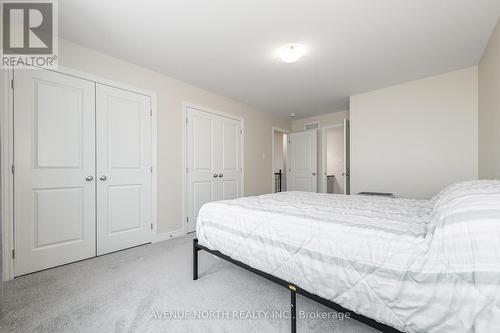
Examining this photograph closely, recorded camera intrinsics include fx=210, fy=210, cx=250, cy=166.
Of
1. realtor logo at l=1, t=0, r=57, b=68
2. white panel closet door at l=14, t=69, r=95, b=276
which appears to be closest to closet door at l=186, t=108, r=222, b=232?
white panel closet door at l=14, t=69, r=95, b=276

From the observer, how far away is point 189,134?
3562 mm

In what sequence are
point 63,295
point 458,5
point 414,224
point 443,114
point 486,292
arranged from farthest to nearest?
point 443,114, point 458,5, point 63,295, point 414,224, point 486,292

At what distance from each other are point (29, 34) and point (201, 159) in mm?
2450

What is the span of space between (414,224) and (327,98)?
11.7ft

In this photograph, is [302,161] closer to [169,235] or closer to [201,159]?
[201,159]

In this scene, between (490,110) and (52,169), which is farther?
(490,110)

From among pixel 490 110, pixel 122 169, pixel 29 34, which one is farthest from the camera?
pixel 122 169

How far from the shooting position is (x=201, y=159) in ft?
12.3

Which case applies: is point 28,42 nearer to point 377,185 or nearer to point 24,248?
point 24,248

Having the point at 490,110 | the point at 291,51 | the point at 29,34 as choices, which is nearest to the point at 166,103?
the point at 29,34

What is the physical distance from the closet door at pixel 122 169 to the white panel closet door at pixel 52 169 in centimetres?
11

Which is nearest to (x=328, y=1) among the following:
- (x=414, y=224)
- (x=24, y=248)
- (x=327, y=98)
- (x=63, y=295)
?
(x=414, y=224)

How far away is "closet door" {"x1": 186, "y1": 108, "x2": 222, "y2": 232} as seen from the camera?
141 inches

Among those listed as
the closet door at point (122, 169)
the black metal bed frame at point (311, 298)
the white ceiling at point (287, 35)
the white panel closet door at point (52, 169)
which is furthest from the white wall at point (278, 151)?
the black metal bed frame at point (311, 298)
